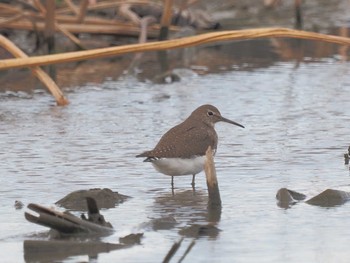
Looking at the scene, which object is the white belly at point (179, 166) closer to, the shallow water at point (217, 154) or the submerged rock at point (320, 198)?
the shallow water at point (217, 154)

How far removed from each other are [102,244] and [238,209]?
1.30m

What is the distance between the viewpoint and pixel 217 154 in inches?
379

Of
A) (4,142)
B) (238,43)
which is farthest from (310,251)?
(238,43)

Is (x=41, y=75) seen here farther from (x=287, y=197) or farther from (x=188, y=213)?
(x=287, y=197)

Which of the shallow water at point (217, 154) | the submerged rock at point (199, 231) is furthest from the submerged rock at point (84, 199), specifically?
the submerged rock at point (199, 231)

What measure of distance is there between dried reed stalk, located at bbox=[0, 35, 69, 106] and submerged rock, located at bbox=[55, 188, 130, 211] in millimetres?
3514

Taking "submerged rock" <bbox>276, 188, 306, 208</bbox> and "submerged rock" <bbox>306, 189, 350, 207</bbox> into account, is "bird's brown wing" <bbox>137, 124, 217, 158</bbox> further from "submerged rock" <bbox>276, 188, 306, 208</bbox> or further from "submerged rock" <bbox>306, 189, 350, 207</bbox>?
"submerged rock" <bbox>306, 189, 350, 207</bbox>

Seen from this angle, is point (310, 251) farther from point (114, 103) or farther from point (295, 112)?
point (114, 103)

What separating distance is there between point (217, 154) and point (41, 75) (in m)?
2.62

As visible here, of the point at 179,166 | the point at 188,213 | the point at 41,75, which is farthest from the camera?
the point at 41,75

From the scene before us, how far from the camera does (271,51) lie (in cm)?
1542

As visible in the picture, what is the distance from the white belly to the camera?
8391 mm

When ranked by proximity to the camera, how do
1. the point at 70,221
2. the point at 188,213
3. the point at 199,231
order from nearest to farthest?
the point at 70,221 → the point at 199,231 → the point at 188,213

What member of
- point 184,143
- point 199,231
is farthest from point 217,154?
point 199,231
